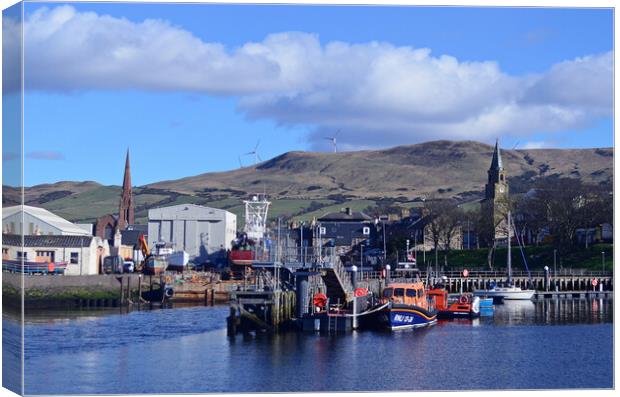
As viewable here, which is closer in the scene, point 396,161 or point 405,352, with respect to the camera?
point 405,352

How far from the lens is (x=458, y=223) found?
103500mm

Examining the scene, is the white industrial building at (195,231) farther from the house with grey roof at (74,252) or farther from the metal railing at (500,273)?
the metal railing at (500,273)

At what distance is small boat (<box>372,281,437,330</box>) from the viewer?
4672 cm

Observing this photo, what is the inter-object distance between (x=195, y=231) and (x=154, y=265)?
47.9 feet

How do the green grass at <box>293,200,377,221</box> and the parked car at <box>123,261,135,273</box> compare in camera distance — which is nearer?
the parked car at <box>123,261,135,273</box>

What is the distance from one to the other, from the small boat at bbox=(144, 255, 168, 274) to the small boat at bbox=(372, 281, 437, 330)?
30324mm

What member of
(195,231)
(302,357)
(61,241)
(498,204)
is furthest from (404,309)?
(498,204)

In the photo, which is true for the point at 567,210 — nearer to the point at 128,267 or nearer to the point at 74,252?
the point at 128,267

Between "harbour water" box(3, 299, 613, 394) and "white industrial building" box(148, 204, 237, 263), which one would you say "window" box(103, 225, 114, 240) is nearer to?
"white industrial building" box(148, 204, 237, 263)

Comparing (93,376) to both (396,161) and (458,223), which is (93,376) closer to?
(458,223)

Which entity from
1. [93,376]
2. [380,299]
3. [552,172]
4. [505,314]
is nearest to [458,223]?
[552,172]

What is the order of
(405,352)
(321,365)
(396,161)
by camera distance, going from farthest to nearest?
1. (396,161)
2. (405,352)
3. (321,365)

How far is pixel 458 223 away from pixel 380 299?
55.1 meters

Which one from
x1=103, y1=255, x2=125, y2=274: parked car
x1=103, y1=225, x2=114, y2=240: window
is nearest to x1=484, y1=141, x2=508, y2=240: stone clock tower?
x1=103, y1=255, x2=125, y2=274: parked car
